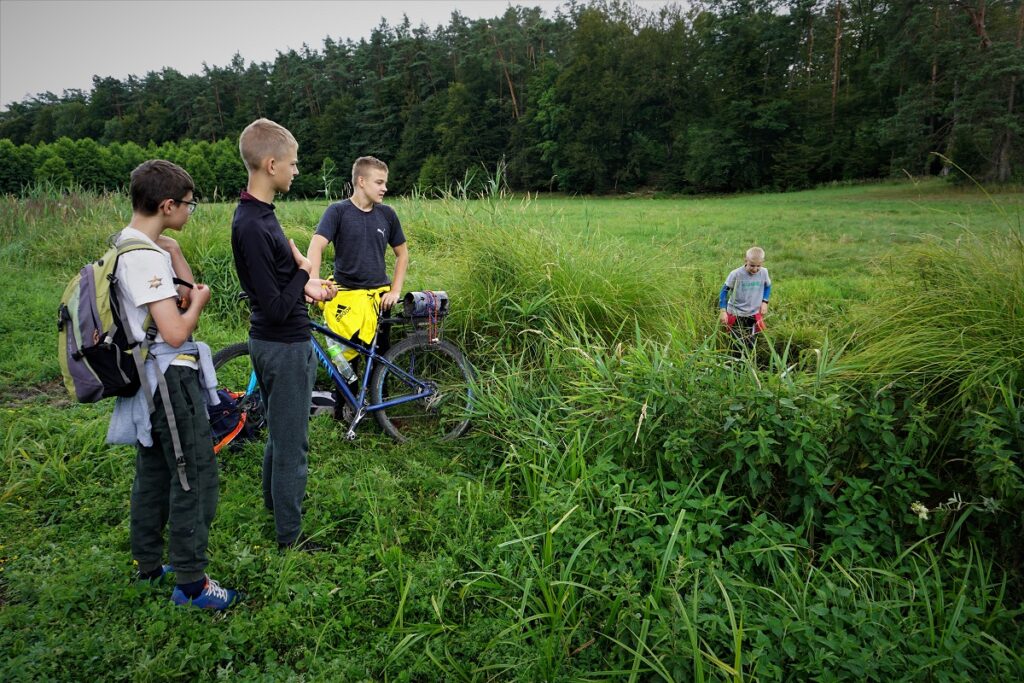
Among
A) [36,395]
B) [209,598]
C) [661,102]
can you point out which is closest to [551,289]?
[209,598]

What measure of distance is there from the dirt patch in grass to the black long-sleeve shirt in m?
3.11

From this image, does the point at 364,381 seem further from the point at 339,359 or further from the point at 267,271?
the point at 267,271

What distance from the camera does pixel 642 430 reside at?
319 centimetres

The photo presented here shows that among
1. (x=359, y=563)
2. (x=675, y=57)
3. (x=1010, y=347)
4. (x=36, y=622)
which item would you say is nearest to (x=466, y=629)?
(x=359, y=563)

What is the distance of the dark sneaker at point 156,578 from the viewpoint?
267 cm

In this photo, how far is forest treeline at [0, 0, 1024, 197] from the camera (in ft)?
69.3

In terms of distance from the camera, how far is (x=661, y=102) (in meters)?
37.4

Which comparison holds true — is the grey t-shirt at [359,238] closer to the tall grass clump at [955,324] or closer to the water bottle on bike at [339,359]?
the water bottle on bike at [339,359]

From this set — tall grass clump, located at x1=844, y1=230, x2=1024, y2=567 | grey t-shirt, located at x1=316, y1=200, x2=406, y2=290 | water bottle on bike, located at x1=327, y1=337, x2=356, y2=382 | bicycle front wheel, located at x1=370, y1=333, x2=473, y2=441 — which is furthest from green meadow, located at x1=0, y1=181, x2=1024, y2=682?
grey t-shirt, located at x1=316, y1=200, x2=406, y2=290

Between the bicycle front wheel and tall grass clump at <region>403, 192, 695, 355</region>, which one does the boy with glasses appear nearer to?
the bicycle front wheel

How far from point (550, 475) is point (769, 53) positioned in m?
37.3

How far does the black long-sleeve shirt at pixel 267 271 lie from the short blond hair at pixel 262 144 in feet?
0.51

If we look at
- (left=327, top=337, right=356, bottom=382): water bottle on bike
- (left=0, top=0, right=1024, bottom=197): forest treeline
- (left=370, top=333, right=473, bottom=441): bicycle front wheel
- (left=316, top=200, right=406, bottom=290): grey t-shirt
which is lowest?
(left=370, top=333, right=473, bottom=441): bicycle front wheel

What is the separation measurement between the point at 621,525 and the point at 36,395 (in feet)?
15.6
